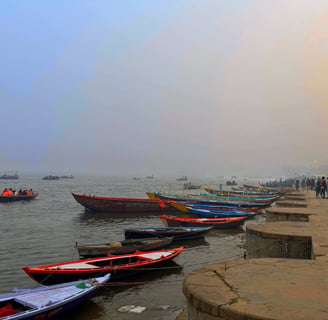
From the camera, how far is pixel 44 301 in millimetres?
9672

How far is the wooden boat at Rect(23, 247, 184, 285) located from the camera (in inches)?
476

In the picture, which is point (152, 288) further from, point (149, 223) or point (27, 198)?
point (27, 198)

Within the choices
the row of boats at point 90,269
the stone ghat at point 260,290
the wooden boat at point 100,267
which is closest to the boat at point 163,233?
the row of boats at point 90,269

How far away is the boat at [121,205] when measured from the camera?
38.0 metres

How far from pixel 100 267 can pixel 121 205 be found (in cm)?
2497

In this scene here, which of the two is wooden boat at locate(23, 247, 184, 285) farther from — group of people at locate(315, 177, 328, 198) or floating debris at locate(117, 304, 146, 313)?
group of people at locate(315, 177, 328, 198)

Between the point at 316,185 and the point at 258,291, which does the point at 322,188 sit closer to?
the point at 316,185

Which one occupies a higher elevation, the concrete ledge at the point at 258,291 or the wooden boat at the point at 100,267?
the concrete ledge at the point at 258,291

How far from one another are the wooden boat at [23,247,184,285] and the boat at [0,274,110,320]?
1.38m

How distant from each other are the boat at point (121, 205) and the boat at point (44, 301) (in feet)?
88.7

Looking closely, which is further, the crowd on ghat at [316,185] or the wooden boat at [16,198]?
the wooden boat at [16,198]

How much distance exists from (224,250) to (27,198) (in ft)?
136

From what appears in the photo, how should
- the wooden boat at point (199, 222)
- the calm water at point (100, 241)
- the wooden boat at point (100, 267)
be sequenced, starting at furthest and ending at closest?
the wooden boat at point (199, 222), the wooden boat at point (100, 267), the calm water at point (100, 241)

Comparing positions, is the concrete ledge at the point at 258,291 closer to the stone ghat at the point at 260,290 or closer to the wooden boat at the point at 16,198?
the stone ghat at the point at 260,290
